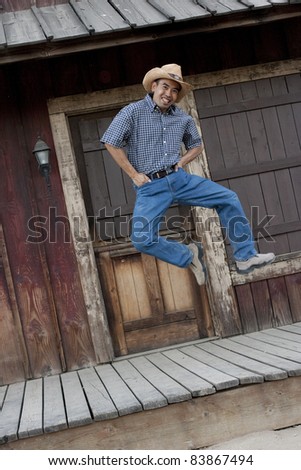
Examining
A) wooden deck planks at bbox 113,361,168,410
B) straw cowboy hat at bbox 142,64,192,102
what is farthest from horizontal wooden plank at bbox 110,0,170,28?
wooden deck planks at bbox 113,361,168,410

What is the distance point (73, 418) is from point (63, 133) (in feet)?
9.50

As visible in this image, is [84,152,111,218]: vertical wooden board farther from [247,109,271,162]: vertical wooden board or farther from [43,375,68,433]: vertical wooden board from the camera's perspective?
[43,375,68,433]: vertical wooden board

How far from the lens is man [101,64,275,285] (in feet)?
16.5

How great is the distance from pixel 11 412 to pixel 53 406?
0.99 feet

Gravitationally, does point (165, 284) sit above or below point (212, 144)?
below

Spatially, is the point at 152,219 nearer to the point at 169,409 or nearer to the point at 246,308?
the point at 169,409

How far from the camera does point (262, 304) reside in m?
6.76

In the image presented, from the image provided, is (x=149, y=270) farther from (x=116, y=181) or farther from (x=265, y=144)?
(x=265, y=144)

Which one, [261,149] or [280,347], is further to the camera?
[261,149]

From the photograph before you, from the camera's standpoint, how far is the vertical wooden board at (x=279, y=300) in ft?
22.3

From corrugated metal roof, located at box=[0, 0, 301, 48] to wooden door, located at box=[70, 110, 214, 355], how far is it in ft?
3.19

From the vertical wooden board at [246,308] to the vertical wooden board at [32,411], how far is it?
1893 millimetres

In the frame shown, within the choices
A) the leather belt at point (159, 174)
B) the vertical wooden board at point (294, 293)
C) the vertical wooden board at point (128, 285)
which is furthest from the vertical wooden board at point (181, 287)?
the leather belt at point (159, 174)

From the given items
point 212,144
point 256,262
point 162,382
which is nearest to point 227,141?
point 212,144
